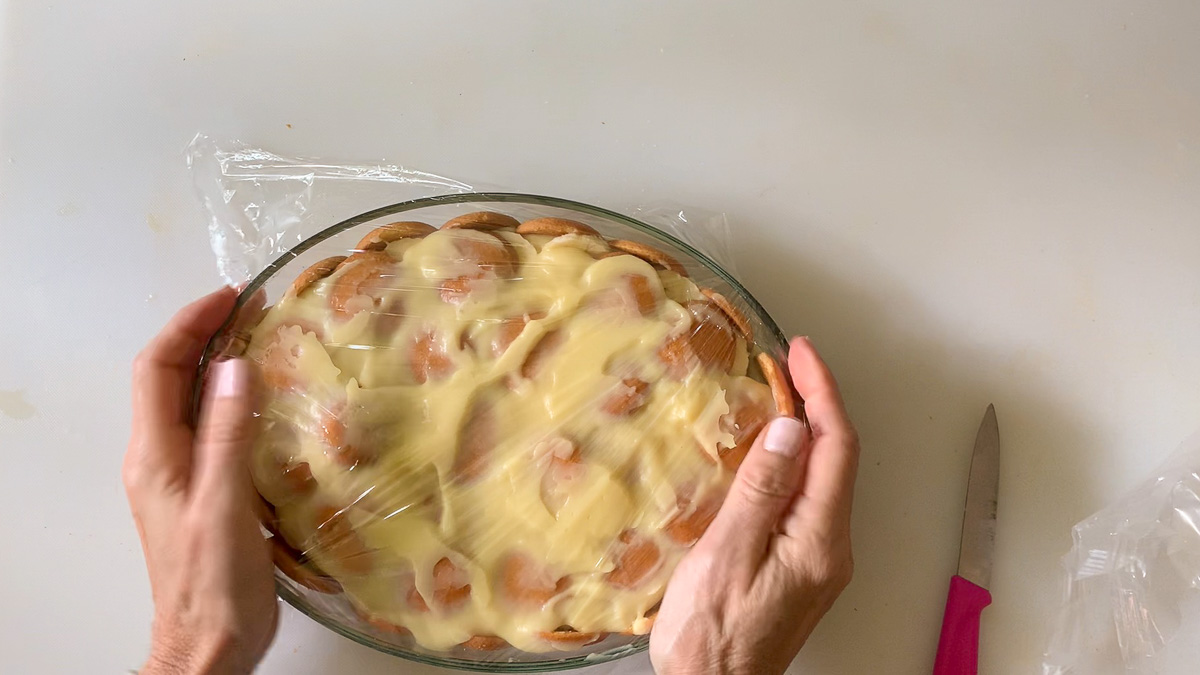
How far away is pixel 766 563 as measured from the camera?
577mm

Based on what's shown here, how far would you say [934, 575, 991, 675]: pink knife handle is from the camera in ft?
2.24

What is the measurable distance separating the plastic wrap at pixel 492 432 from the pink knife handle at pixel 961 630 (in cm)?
27

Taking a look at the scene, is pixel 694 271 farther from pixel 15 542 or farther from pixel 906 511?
pixel 15 542

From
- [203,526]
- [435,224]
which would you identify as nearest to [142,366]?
[203,526]

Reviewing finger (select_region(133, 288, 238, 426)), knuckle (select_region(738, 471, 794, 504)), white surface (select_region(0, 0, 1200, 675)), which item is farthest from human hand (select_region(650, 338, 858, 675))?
finger (select_region(133, 288, 238, 426))

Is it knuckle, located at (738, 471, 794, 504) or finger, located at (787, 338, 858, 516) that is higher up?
finger, located at (787, 338, 858, 516)

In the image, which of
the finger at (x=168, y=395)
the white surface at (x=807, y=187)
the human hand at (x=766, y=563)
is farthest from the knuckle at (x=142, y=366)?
the human hand at (x=766, y=563)

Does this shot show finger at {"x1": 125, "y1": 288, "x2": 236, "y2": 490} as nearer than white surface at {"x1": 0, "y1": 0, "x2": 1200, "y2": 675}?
Yes

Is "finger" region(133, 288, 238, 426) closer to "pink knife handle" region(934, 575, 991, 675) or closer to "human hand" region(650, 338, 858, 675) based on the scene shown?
"human hand" region(650, 338, 858, 675)

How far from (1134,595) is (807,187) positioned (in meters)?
0.48

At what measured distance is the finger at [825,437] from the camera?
1.94 ft

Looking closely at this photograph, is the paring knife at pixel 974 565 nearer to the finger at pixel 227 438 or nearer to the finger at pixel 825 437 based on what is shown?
the finger at pixel 825 437

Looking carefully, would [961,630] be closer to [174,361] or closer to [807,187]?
[807,187]

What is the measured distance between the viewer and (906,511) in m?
0.73
